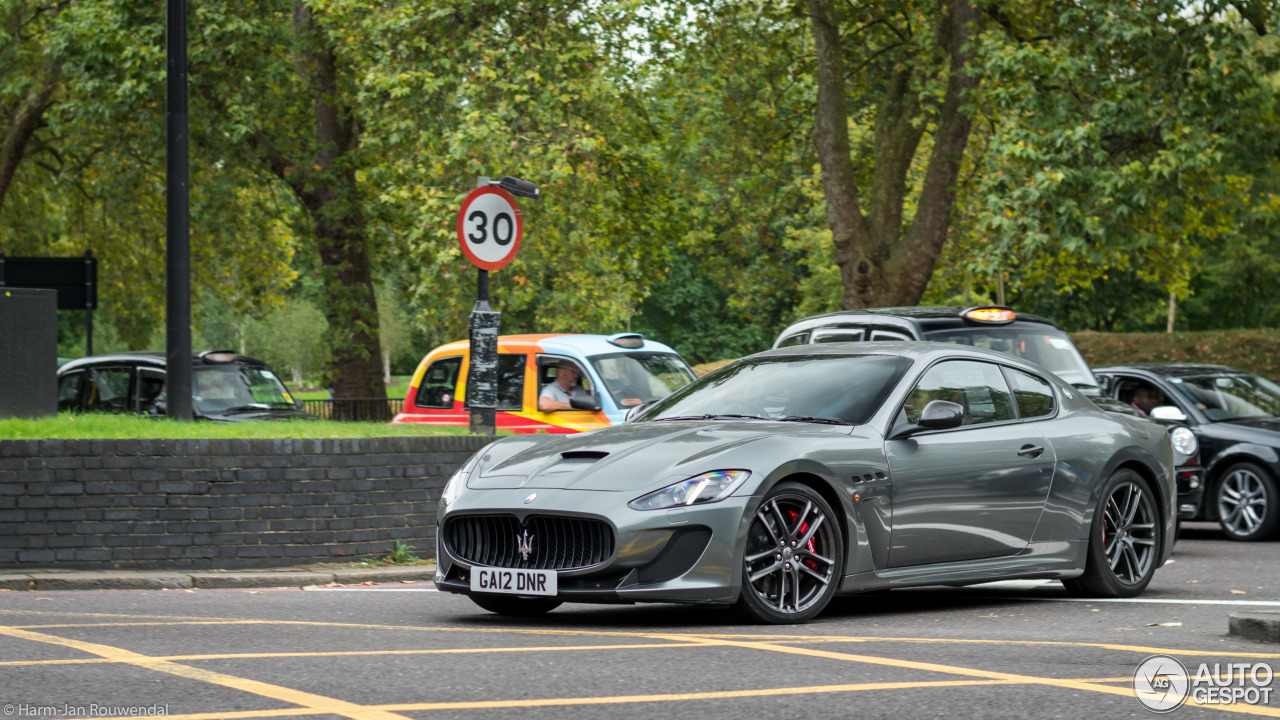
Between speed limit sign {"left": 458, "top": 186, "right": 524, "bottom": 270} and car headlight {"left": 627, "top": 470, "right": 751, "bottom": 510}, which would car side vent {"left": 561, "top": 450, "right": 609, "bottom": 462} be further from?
speed limit sign {"left": 458, "top": 186, "right": 524, "bottom": 270}

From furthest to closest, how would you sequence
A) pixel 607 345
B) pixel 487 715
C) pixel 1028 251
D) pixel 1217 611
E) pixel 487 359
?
pixel 1028 251 < pixel 607 345 < pixel 487 359 < pixel 1217 611 < pixel 487 715

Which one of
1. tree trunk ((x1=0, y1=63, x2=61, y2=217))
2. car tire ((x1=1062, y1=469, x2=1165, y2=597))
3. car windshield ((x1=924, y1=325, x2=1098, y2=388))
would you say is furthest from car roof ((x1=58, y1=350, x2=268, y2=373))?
tree trunk ((x1=0, y1=63, x2=61, y2=217))

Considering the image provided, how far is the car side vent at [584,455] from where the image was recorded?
7.51 m

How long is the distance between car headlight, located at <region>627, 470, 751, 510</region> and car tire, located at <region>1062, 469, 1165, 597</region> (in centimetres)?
287

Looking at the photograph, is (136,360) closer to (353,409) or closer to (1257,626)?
(353,409)

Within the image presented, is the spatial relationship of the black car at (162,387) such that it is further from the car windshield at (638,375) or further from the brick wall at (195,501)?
the brick wall at (195,501)

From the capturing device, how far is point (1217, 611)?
27.8 ft

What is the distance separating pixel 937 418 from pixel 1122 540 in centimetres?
200

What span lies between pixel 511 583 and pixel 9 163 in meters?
26.6

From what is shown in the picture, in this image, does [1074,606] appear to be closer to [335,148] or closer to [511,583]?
[511,583]

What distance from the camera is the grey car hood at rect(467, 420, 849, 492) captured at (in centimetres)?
723

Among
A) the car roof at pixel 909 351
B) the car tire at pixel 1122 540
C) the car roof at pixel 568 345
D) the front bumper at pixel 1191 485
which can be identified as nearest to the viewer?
the car roof at pixel 909 351

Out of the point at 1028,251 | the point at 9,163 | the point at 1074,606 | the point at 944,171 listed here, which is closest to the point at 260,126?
the point at 9,163

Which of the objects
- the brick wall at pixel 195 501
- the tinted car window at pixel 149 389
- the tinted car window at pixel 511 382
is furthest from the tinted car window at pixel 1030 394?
the tinted car window at pixel 149 389
